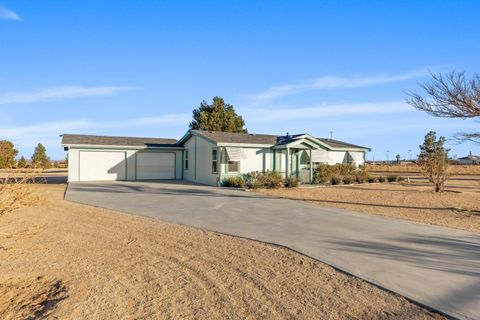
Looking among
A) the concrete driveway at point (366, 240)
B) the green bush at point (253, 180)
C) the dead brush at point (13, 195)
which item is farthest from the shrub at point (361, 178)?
the dead brush at point (13, 195)

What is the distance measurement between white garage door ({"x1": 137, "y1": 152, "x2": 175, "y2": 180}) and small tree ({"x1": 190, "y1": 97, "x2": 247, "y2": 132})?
551 inches

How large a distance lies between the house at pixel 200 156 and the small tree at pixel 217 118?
13263mm

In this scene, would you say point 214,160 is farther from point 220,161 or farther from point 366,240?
point 366,240

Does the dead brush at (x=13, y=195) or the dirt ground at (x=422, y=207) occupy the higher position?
the dead brush at (x=13, y=195)

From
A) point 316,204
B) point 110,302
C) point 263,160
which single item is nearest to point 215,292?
point 110,302

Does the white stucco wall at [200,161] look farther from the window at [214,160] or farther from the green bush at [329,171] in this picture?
the green bush at [329,171]

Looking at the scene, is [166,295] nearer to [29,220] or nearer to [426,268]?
[426,268]

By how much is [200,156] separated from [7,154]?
2070cm

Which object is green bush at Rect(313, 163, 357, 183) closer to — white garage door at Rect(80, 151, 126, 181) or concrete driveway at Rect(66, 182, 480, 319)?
concrete driveway at Rect(66, 182, 480, 319)

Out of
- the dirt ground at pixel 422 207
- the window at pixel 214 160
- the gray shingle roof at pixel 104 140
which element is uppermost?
the gray shingle roof at pixel 104 140

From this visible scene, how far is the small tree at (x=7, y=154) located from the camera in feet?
14.8

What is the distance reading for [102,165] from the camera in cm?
2611

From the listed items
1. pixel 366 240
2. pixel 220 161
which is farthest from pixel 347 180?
pixel 366 240

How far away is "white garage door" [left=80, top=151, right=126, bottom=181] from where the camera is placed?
2553cm
